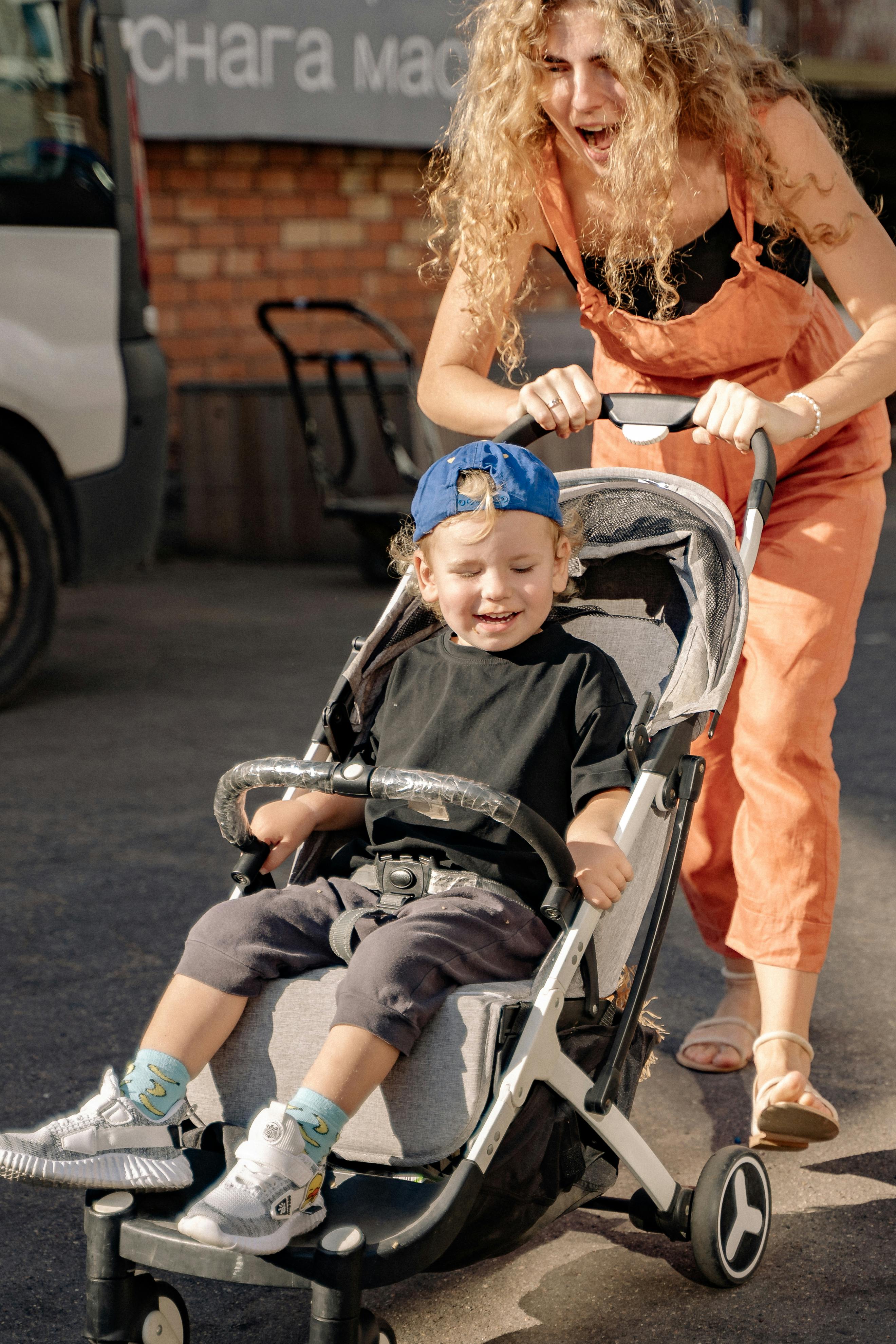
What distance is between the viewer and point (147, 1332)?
7.18 feet

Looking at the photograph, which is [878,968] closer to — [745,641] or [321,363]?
[745,641]

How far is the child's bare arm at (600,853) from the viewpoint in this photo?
237cm

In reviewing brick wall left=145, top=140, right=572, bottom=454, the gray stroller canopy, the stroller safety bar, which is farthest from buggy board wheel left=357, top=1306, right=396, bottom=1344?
brick wall left=145, top=140, right=572, bottom=454

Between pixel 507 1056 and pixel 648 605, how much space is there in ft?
3.44

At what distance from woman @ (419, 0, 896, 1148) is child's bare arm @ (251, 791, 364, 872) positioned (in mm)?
769

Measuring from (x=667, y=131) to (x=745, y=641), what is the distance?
3.11ft

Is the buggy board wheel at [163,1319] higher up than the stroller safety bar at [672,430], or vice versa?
the stroller safety bar at [672,430]

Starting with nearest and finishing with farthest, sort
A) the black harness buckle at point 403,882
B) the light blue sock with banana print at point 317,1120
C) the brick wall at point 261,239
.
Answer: the light blue sock with banana print at point 317,1120
the black harness buckle at point 403,882
the brick wall at point 261,239

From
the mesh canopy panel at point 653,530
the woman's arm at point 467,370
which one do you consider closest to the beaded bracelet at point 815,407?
the mesh canopy panel at point 653,530

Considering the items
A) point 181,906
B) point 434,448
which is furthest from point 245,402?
point 181,906

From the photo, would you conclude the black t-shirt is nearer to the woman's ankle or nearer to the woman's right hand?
the woman's right hand

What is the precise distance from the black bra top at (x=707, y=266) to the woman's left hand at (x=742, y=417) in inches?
11.8

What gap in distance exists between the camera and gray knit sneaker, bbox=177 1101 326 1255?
2.03 meters

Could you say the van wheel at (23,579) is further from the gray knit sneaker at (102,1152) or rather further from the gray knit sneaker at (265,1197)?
the gray knit sneaker at (265,1197)
